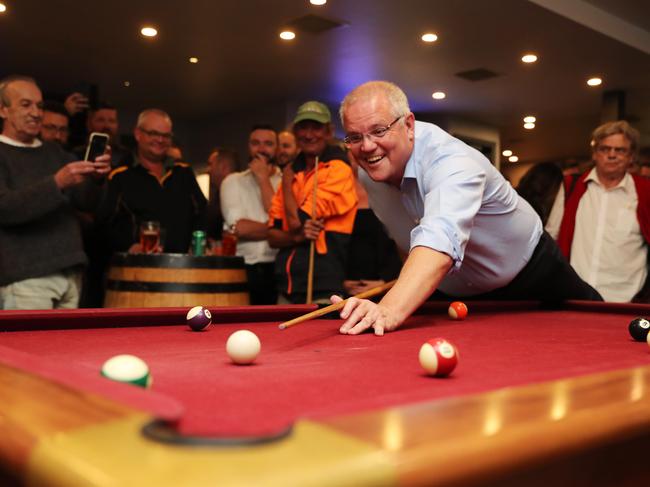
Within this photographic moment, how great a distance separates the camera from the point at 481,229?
90.4 inches

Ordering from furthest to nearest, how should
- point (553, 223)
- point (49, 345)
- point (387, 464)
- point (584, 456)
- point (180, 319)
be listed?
point (553, 223), point (180, 319), point (49, 345), point (584, 456), point (387, 464)

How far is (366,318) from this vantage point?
5.22 feet

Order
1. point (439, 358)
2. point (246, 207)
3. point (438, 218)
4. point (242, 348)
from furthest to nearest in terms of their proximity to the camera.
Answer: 1. point (246, 207)
2. point (438, 218)
3. point (242, 348)
4. point (439, 358)

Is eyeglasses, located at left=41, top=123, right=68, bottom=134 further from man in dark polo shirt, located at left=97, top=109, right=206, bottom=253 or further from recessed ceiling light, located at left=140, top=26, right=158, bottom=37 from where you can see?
recessed ceiling light, located at left=140, top=26, right=158, bottom=37

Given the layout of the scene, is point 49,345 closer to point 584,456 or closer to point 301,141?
point 584,456

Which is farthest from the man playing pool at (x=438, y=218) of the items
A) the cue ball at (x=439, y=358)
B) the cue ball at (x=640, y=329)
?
the cue ball at (x=439, y=358)

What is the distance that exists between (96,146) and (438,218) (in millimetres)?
1616

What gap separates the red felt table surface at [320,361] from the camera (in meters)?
0.73

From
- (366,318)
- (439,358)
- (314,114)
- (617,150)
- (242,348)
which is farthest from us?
(617,150)

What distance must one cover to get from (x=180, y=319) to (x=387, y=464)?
1269 mm

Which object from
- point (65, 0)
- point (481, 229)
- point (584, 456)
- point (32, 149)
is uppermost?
point (65, 0)

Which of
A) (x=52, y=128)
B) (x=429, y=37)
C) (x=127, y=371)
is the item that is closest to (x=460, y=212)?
(x=127, y=371)

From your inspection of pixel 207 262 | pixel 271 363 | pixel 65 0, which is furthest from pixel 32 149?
pixel 65 0

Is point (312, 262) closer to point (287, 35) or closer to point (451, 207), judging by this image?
point (451, 207)
